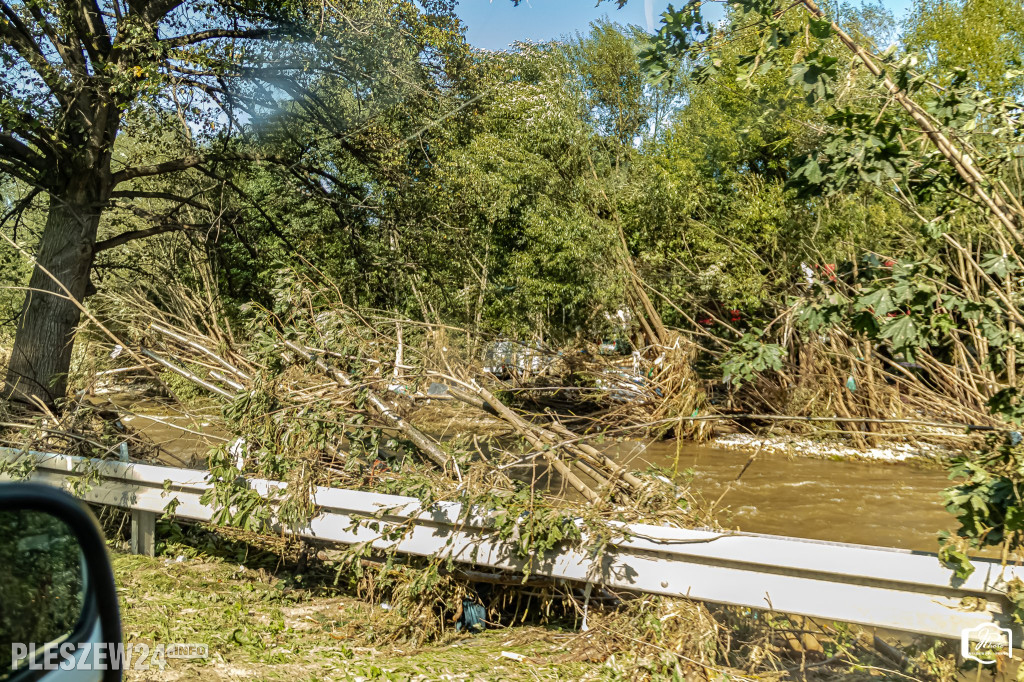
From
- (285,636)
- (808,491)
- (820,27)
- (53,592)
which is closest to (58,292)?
(285,636)

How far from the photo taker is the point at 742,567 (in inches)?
158

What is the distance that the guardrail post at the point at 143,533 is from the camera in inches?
227

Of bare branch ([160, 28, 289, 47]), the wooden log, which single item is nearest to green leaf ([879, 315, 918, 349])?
the wooden log

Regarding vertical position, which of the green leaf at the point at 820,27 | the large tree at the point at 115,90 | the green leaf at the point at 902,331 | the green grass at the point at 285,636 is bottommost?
the green grass at the point at 285,636

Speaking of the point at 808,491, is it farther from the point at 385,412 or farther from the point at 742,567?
the point at 742,567

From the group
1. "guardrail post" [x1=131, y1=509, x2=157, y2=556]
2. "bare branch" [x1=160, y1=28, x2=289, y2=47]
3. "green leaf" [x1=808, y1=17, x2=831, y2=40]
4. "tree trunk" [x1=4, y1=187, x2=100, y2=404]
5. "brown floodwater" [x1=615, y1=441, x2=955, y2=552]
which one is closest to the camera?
"green leaf" [x1=808, y1=17, x2=831, y2=40]

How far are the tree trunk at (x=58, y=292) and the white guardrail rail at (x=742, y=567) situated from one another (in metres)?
4.95

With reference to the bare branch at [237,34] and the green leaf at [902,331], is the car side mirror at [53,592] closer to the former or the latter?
the green leaf at [902,331]

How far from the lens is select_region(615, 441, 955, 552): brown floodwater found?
30.3 feet

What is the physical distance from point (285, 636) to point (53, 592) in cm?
265

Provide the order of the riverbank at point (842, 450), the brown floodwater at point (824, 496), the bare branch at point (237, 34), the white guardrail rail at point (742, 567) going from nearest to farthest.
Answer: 1. the white guardrail rail at point (742, 567)
2. the brown floodwater at point (824, 496)
3. the bare branch at point (237, 34)
4. the riverbank at point (842, 450)

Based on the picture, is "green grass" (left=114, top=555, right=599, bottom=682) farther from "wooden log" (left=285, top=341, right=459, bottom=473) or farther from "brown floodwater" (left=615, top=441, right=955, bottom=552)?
"brown floodwater" (left=615, top=441, right=955, bottom=552)

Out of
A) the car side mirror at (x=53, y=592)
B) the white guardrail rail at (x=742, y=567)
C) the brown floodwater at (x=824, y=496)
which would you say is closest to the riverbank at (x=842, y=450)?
Answer: the brown floodwater at (x=824, y=496)

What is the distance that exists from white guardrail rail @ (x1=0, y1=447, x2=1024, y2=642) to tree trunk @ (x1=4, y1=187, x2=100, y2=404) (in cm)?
495
